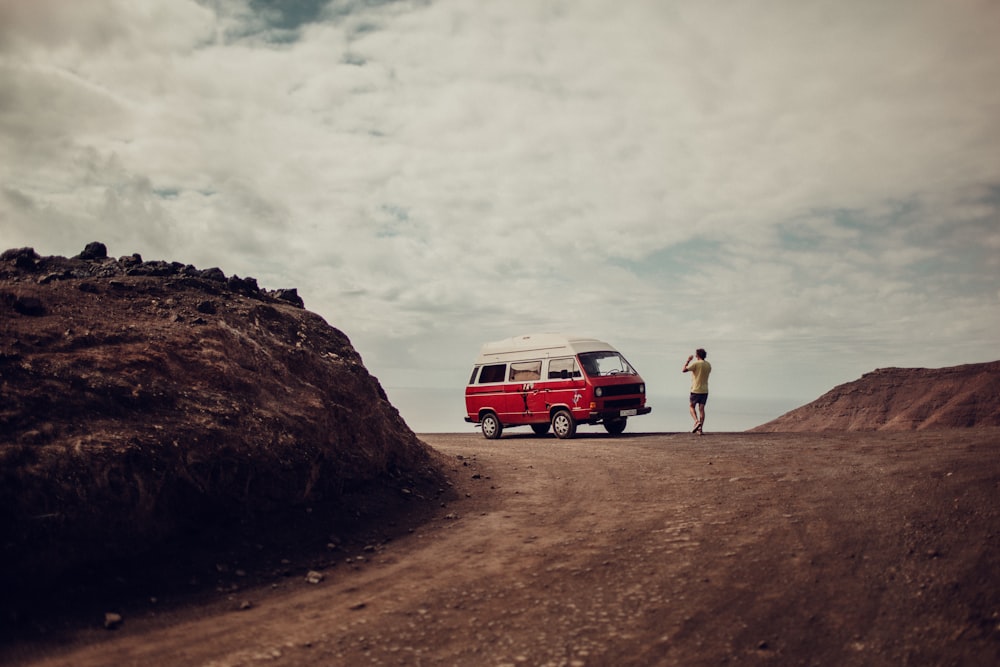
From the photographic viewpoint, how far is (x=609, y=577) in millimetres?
6617

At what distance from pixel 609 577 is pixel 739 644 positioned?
159 centimetres

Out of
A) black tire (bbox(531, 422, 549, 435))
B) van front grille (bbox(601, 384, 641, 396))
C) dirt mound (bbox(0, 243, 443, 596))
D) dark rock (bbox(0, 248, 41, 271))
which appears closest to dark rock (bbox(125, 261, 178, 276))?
dirt mound (bbox(0, 243, 443, 596))

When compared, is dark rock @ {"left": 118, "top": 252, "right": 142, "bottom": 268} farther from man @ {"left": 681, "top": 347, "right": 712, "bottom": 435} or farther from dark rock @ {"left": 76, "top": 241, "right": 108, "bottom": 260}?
man @ {"left": 681, "top": 347, "right": 712, "bottom": 435}

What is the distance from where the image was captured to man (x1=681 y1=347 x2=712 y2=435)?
17734mm

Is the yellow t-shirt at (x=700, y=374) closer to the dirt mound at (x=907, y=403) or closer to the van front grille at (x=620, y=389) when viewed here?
the van front grille at (x=620, y=389)

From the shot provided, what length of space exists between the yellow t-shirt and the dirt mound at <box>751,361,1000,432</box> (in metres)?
8.52

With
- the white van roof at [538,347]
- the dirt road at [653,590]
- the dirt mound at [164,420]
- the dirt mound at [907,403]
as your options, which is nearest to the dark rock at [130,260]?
the dirt mound at [164,420]

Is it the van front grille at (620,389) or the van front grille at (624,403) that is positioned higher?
the van front grille at (620,389)

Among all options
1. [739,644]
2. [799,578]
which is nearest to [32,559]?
[739,644]

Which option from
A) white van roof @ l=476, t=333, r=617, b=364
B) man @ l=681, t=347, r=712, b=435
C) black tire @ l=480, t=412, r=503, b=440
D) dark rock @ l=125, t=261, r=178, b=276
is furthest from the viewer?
black tire @ l=480, t=412, r=503, b=440

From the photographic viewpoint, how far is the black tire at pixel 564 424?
18.9 m

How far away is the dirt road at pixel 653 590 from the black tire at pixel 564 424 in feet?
29.2

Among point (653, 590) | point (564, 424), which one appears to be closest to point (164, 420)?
point (653, 590)

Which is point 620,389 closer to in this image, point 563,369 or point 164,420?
point 563,369
